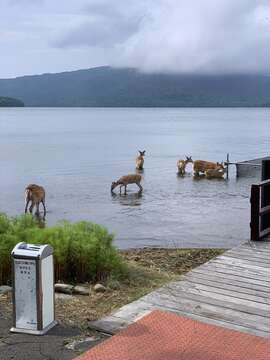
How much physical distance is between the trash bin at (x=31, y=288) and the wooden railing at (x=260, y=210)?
489 centimetres

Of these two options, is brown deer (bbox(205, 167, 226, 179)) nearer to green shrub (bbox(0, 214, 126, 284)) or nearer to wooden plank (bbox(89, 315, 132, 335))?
green shrub (bbox(0, 214, 126, 284))

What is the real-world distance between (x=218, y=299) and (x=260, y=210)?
3.44m

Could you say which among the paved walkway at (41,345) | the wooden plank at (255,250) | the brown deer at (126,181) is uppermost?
the paved walkway at (41,345)

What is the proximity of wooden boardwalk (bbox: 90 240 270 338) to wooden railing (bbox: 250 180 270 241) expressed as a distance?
4.32ft

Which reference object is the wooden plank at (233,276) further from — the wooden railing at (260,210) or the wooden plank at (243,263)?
the wooden railing at (260,210)

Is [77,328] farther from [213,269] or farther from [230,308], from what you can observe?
[213,269]

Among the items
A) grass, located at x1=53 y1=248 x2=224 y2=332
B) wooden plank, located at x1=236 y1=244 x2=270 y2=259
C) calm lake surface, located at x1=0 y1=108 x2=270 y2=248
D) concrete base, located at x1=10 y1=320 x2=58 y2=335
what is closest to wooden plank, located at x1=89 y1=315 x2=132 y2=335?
grass, located at x1=53 y1=248 x2=224 y2=332

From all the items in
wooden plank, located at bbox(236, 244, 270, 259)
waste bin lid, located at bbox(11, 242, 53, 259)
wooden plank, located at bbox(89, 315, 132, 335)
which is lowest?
wooden plank, located at bbox(236, 244, 270, 259)

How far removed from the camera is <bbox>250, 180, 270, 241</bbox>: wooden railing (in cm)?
957

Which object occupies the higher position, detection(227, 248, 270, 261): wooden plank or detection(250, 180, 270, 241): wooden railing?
detection(250, 180, 270, 241): wooden railing

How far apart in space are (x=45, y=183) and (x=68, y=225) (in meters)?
22.9

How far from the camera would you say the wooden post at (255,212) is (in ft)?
31.2

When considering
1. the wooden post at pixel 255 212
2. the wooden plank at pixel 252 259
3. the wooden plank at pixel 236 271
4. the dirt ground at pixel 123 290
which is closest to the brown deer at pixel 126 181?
the dirt ground at pixel 123 290

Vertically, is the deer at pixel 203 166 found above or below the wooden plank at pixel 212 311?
below
